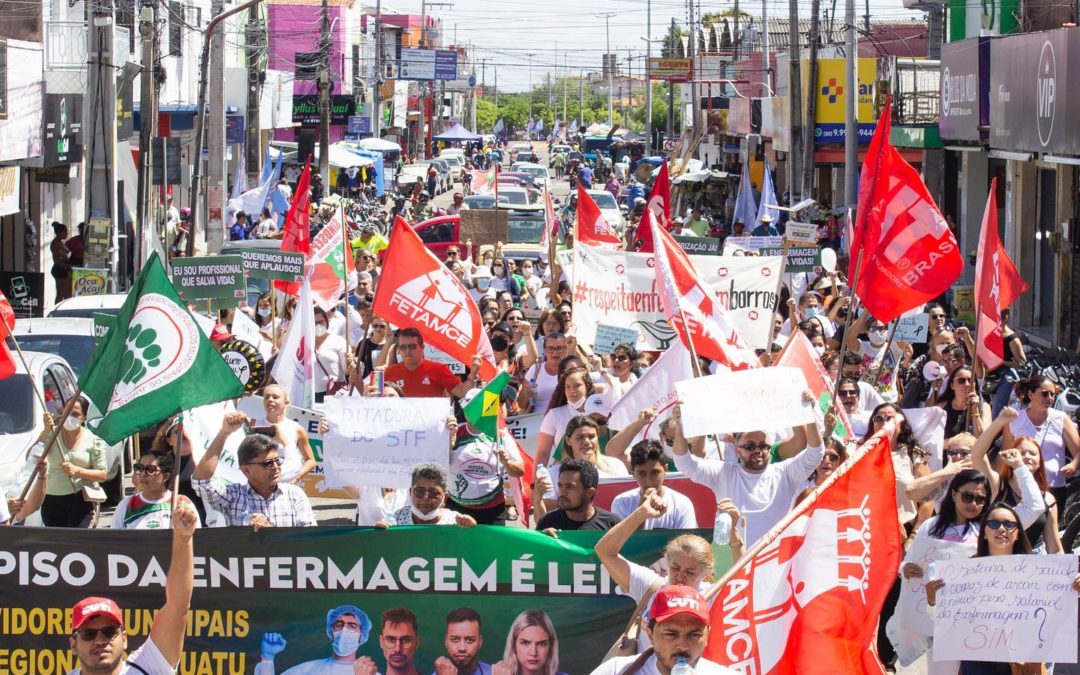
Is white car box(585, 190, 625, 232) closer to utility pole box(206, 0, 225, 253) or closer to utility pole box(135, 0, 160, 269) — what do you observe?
utility pole box(206, 0, 225, 253)

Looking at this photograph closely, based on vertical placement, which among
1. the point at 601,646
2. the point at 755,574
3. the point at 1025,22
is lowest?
the point at 601,646

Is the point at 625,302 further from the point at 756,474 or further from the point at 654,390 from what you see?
the point at 756,474

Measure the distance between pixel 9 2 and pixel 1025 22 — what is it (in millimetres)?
15267

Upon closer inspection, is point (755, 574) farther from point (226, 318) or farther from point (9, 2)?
point (9, 2)

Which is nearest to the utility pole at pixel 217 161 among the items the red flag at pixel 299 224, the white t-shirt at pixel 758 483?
the red flag at pixel 299 224

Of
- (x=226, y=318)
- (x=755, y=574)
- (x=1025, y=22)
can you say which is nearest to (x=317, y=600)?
(x=755, y=574)

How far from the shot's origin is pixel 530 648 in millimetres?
7066

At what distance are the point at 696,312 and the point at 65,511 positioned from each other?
4050mm

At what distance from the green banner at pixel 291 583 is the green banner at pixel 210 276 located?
9265 mm

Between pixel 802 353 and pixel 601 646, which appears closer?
pixel 601 646

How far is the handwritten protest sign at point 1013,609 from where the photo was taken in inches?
261

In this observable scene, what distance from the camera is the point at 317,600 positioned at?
23.5 feet

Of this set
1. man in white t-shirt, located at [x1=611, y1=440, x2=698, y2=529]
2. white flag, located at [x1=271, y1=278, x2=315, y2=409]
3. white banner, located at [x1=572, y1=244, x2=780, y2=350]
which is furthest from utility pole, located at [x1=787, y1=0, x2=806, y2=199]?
man in white t-shirt, located at [x1=611, y1=440, x2=698, y2=529]

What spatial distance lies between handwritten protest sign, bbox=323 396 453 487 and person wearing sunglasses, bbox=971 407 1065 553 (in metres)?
2.64
